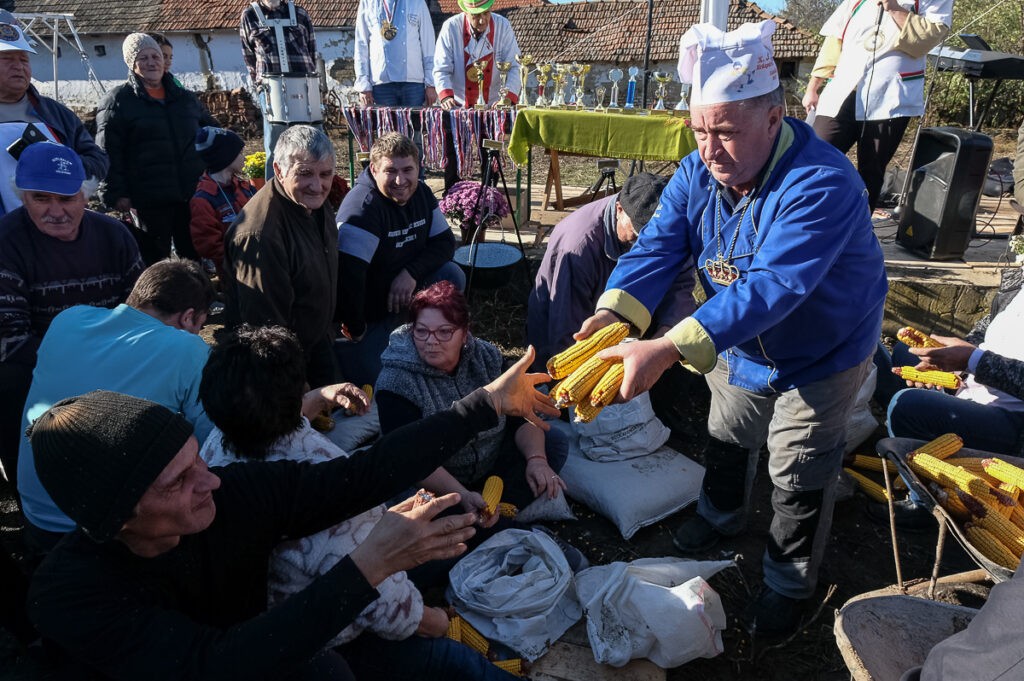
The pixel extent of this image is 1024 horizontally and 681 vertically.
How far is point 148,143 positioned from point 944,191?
688 cm

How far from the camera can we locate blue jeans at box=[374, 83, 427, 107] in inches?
299

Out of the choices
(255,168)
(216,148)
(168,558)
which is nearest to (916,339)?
(168,558)

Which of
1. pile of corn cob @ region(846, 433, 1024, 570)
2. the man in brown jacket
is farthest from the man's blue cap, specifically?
pile of corn cob @ region(846, 433, 1024, 570)

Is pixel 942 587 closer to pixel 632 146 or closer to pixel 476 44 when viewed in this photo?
pixel 632 146

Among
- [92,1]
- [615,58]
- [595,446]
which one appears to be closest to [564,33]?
[615,58]

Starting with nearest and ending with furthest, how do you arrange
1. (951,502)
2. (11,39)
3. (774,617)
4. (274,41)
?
(951,502) → (774,617) → (11,39) → (274,41)

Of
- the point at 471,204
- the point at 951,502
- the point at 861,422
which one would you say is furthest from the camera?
the point at 471,204

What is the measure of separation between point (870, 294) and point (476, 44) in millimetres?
6007

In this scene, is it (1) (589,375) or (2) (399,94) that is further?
(2) (399,94)

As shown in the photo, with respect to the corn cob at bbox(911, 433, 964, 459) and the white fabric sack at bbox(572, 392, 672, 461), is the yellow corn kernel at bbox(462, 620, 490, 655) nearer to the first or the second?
the white fabric sack at bbox(572, 392, 672, 461)

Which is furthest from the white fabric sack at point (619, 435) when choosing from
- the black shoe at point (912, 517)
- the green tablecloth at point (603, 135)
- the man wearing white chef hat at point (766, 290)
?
the green tablecloth at point (603, 135)

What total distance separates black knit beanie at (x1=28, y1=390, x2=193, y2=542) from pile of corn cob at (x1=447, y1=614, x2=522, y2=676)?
1.50m

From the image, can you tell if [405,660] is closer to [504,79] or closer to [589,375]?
[589,375]

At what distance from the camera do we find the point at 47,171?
3.38m
